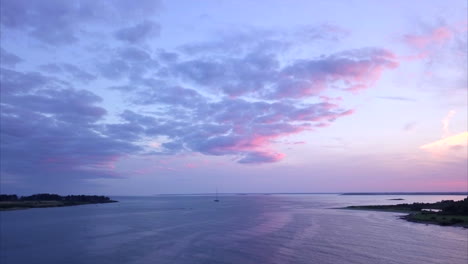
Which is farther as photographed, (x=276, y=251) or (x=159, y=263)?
(x=276, y=251)

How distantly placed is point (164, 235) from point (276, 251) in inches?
871

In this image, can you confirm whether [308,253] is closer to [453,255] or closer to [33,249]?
[453,255]

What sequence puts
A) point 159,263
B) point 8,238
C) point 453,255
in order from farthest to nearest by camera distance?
point 8,238
point 453,255
point 159,263

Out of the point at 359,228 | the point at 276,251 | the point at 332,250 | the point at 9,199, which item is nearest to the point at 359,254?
the point at 332,250

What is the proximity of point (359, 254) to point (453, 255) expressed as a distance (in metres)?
9.37

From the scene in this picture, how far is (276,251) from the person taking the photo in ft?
134

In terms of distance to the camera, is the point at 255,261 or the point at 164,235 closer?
the point at 255,261

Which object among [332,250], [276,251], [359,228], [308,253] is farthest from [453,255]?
[359,228]

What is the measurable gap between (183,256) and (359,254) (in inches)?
730

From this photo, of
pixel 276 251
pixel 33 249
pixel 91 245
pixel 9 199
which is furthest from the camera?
pixel 9 199

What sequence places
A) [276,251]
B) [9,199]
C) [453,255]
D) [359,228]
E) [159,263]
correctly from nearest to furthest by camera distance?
1. [159,263]
2. [453,255]
3. [276,251]
4. [359,228]
5. [9,199]

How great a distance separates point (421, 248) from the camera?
42.2 metres

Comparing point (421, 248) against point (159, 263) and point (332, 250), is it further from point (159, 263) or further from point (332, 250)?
point (159, 263)

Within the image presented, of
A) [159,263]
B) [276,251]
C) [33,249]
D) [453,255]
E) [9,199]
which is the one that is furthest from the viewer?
[9,199]
